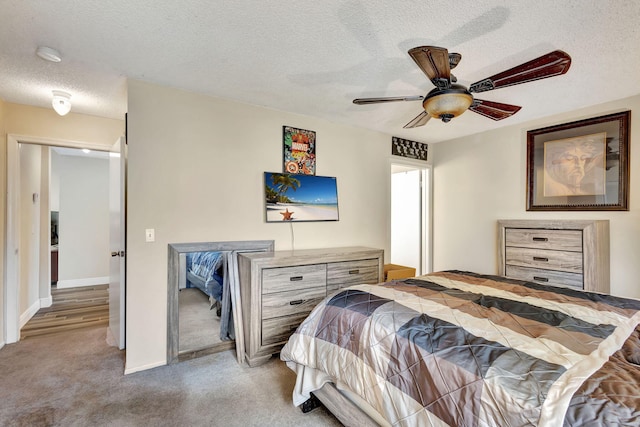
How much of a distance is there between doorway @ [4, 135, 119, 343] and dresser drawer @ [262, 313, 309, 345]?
2.55m

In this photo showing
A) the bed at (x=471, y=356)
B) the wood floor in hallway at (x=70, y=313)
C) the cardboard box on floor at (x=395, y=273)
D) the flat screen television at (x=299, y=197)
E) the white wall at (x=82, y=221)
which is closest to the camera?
the bed at (x=471, y=356)

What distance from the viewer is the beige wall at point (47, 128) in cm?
284

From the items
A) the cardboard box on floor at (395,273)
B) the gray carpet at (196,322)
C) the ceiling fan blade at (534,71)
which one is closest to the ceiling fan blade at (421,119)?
the ceiling fan blade at (534,71)

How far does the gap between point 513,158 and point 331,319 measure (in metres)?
3.12

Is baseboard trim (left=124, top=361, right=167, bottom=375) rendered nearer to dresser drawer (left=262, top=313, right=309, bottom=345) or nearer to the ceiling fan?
dresser drawer (left=262, top=313, right=309, bottom=345)

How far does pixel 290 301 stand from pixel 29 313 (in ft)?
11.0

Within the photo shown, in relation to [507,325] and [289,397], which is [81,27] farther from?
[507,325]

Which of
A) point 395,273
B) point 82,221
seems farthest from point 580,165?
point 82,221

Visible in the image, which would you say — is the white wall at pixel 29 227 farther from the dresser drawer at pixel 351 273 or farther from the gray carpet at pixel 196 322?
the dresser drawer at pixel 351 273

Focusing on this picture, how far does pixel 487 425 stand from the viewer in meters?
0.95

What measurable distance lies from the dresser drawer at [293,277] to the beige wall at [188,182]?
0.52m

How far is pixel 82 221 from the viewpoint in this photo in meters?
5.32

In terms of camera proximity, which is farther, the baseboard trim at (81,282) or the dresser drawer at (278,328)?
the baseboard trim at (81,282)

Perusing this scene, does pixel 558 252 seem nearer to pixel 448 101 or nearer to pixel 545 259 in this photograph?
pixel 545 259
